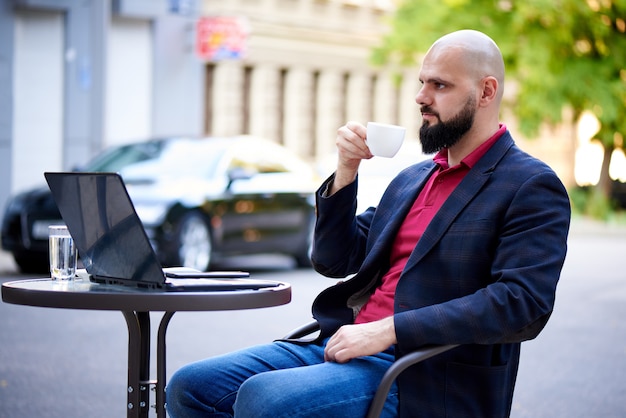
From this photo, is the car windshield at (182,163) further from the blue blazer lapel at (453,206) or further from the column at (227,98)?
the column at (227,98)

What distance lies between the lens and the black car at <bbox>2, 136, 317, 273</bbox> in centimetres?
1356

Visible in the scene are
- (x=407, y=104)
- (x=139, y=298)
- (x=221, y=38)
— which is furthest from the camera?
(x=407, y=104)

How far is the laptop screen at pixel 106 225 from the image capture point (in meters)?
3.53

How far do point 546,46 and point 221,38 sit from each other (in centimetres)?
876

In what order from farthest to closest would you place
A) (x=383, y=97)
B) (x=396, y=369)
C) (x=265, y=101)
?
(x=383, y=97), (x=265, y=101), (x=396, y=369)

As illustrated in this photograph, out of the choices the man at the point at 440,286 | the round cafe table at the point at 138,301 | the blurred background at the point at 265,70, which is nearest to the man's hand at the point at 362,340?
the man at the point at 440,286

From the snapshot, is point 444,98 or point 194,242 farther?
point 194,242

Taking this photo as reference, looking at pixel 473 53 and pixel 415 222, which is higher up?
pixel 473 53

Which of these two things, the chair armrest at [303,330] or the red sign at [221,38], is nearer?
the chair armrest at [303,330]

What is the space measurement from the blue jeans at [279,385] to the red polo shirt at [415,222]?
0.63ft

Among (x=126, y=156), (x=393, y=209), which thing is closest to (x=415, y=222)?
(x=393, y=209)

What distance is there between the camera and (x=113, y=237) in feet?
11.9

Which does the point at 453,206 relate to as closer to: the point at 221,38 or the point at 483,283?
the point at 483,283

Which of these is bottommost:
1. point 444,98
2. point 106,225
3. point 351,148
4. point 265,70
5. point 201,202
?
point 201,202
